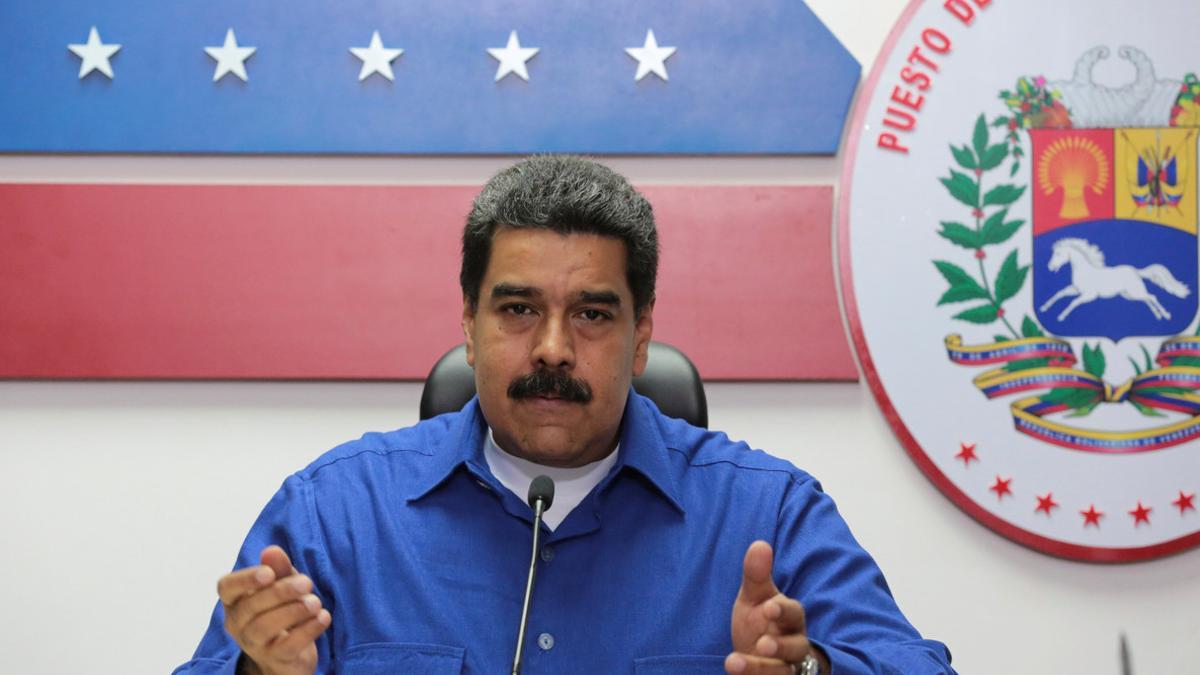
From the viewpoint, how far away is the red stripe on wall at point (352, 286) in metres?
2.46

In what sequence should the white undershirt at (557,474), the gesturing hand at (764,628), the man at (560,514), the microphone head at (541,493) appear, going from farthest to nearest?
the white undershirt at (557,474), the man at (560,514), the microphone head at (541,493), the gesturing hand at (764,628)

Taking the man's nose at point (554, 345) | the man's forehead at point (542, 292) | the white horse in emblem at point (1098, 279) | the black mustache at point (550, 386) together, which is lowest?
the black mustache at point (550, 386)

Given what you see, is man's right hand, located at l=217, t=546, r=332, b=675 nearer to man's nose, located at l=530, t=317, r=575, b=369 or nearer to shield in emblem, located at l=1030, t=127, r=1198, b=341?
man's nose, located at l=530, t=317, r=575, b=369

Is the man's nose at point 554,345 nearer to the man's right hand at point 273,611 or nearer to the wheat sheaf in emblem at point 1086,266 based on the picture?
the man's right hand at point 273,611

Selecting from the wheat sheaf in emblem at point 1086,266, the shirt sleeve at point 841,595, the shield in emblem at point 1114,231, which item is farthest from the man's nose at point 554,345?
the shield in emblem at point 1114,231

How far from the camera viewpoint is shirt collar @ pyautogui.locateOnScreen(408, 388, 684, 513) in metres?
1.53

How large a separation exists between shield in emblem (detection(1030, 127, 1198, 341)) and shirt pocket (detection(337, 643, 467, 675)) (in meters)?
1.69

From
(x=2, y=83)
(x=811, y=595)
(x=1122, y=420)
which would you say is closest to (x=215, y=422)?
(x=2, y=83)

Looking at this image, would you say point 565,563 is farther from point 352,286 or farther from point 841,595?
point 352,286

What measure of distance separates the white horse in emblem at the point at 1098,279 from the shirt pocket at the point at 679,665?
1.47 meters

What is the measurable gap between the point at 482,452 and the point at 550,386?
0.17 metres

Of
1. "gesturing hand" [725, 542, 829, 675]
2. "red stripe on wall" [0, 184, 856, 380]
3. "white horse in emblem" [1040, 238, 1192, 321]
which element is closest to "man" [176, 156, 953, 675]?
"gesturing hand" [725, 542, 829, 675]

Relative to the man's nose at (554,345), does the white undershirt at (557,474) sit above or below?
below

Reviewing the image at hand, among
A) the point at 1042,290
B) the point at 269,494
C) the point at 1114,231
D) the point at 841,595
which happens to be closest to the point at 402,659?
the point at 841,595
